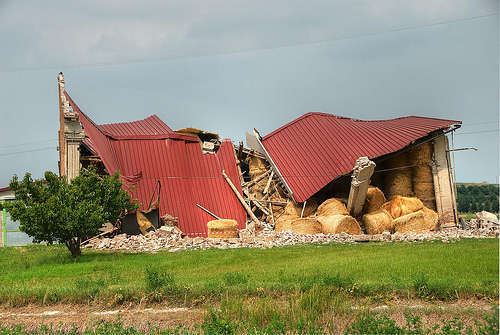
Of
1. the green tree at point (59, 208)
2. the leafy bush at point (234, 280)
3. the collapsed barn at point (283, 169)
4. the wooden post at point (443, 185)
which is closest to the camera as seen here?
the leafy bush at point (234, 280)

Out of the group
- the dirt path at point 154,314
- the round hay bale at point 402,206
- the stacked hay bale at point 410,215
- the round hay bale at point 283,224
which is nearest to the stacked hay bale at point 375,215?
the stacked hay bale at point 410,215

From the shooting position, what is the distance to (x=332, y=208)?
1029 inches

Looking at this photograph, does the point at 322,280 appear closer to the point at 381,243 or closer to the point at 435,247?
the point at 435,247

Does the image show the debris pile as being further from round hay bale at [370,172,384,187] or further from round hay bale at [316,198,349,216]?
round hay bale at [370,172,384,187]

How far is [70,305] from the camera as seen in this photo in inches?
476

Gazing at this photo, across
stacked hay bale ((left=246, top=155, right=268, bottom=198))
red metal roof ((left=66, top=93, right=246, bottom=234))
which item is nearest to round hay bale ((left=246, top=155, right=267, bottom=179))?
stacked hay bale ((left=246, top=155, right=268, bottom=198))

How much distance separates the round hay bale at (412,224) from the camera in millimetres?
25141

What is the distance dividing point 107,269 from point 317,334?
9.06 metres

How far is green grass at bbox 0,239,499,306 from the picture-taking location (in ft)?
38.3

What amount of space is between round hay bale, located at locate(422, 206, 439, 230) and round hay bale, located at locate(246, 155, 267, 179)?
973 cm

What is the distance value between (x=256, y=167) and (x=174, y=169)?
4.95 meters

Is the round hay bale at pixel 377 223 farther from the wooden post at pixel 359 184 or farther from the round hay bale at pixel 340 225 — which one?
the round hay bale at pixel 340 225

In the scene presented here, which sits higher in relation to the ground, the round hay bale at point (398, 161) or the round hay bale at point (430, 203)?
the round hay bale at point (398, 161)

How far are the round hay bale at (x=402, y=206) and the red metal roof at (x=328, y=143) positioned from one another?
255 cm
